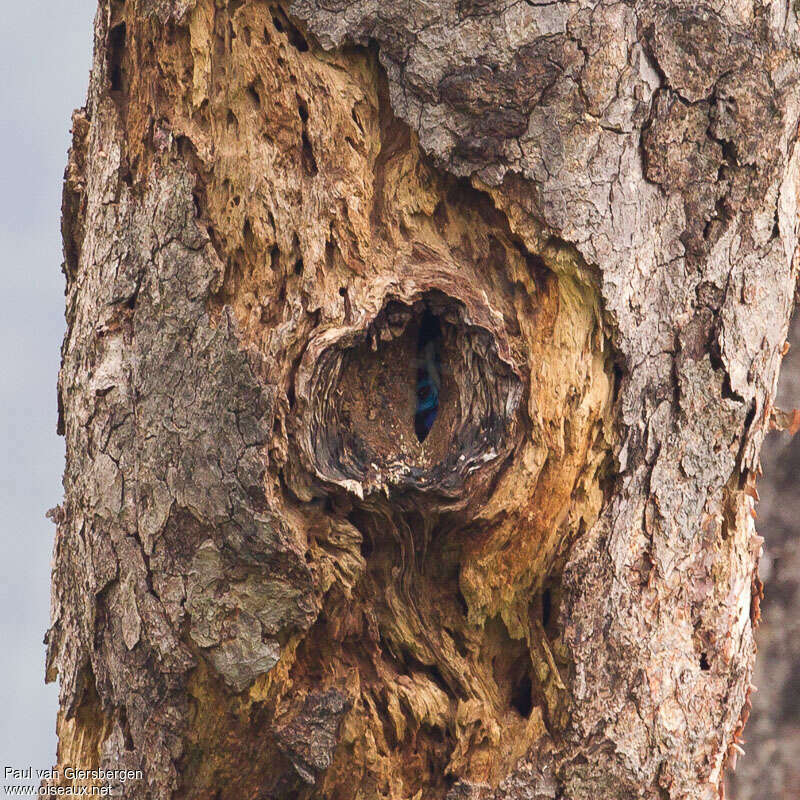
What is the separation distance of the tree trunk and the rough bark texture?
27.2 inches

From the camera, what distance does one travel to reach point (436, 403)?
2.04 m

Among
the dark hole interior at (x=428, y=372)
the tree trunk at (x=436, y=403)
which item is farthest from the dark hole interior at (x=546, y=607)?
the dark hole interior at (x=428, y=372)

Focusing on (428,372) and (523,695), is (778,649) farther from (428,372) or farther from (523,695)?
(428,372)

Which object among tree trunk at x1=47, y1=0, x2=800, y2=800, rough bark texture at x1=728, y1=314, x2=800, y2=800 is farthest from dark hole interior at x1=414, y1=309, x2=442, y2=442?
rough bark texture at x1=728, y1=314, x2=800, y2=800

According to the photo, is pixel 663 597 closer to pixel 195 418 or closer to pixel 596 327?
pixel 596 327

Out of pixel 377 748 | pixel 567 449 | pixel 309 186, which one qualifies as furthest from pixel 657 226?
pixel 377 748

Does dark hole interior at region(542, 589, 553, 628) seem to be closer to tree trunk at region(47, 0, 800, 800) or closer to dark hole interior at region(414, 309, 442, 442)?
tree trunk at region(47, 0, 800, 800)

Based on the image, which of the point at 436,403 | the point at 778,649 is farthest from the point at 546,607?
the point at 778,649

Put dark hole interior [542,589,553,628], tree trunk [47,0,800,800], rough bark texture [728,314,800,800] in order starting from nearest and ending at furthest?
tree trunk [47,0,800,800], dark hole interior [542,589,553,628], rough bark texture [728,314,800,800]

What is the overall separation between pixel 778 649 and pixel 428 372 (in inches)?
53.4

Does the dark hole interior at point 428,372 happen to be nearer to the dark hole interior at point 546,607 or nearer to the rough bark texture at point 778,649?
the dark hole interior at point 546,607

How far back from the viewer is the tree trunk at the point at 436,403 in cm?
194

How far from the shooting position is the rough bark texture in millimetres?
2723

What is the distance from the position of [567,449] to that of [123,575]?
0.89m
